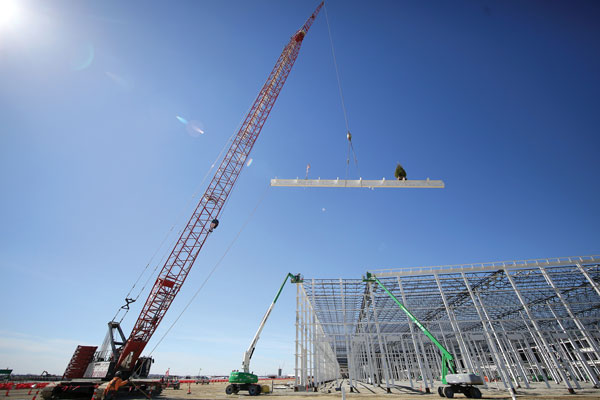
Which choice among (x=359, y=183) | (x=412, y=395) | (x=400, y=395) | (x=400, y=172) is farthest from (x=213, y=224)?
(x=412, y=395)

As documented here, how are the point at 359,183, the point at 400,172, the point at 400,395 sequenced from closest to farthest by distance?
the point at 400,395 < the point at 400,172 < the point at 359,183

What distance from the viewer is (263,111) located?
3325cm

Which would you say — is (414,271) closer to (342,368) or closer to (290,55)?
(290,55)

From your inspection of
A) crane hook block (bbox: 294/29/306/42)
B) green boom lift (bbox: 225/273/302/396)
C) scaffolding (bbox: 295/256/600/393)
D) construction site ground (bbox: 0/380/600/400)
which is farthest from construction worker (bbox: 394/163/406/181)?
crane hook block (bbox: 294/29/306/42)

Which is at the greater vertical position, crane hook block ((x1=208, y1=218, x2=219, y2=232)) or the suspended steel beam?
the suspended steel beam

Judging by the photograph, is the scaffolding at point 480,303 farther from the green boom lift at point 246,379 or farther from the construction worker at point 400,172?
the construction worker at point 400,172

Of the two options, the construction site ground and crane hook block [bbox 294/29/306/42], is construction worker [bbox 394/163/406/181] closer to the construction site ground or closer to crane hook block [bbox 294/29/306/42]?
the construction site ground

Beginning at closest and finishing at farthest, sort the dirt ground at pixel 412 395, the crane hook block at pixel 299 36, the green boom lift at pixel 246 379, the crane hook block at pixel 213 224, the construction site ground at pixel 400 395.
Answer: the dirt ground at pixel 412 395 < the construction site ground at pixel 400 395 < the green boom lift at pixel 246 379 < the crane hook block at pixel 213 224 < the crane hook block at pixel 299 36

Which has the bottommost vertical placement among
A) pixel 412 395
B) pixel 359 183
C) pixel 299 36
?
pixel 412 395

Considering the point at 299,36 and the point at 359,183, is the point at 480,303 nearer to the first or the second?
the point at 359,183

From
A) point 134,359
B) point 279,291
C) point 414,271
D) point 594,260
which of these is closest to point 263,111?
point 279,291

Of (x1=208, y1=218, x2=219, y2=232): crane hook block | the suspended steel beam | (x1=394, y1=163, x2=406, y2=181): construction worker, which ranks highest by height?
the suspended steel beam

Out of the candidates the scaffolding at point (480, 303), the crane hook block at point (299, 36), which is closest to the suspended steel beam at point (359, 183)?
the scaffolding at point (480, 303)

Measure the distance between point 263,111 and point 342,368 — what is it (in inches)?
3030
